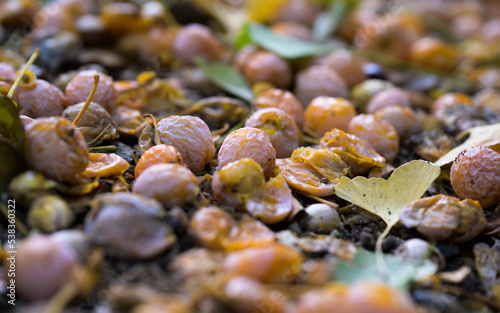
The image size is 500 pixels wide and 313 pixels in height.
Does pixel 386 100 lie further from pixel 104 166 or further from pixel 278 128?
pixel 104 166

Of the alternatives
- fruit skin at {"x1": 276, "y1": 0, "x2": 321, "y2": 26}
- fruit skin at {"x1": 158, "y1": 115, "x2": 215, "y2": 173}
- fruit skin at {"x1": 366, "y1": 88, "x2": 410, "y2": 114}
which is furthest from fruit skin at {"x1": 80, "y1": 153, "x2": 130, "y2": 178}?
fruit skin at {"x1": 276, "y1": 0, "x2": 321, "y2": 26}

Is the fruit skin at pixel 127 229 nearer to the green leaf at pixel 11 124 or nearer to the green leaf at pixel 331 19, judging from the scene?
the green leaf at pixel 11 124

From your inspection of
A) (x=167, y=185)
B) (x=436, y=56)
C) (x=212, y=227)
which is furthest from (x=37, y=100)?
(x=436, y=56)

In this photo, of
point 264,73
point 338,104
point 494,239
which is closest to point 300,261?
point 494,239

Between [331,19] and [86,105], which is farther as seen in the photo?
[331,19]

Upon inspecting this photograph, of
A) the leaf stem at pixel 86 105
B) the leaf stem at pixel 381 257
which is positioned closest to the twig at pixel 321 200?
the leaf stem at pixel 381 257

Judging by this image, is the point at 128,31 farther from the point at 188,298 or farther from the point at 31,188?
the point at 188,298

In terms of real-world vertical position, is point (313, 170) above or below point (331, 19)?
below
